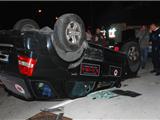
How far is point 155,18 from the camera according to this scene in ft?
68.1

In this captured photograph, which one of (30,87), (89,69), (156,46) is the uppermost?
(156,46)

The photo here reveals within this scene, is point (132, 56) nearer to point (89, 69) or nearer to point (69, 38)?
point (89, 69)

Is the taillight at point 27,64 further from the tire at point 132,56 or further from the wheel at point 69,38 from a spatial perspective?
the tire at point 132,56

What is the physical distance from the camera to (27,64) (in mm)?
3691

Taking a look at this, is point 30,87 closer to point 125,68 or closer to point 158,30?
point 125,68

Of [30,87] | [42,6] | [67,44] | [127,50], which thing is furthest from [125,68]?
[42,6]

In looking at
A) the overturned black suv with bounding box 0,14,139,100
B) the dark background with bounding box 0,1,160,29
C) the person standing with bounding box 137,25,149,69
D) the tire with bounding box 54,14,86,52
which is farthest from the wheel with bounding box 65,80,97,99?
the dark background with bounding box 0,1,160,29

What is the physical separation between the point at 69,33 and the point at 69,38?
9 centimetres

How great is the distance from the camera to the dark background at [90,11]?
72.4 feet

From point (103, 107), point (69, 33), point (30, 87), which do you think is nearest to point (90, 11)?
point (103, 107)

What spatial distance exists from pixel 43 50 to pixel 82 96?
1.52m

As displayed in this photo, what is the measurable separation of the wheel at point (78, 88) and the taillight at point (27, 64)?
76 cm

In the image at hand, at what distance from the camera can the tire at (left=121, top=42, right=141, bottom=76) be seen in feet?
19.8

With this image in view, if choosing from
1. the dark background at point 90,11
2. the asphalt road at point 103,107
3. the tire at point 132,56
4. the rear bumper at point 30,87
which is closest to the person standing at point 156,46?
the tire at point 132,56
